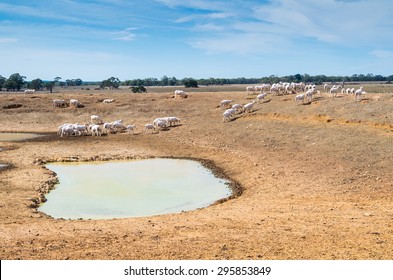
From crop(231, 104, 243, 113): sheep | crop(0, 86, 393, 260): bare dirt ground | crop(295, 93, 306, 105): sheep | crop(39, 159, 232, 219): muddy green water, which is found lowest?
crop(39, 159, 232, 219): muddy green water

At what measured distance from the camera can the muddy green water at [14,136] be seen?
3769 cm

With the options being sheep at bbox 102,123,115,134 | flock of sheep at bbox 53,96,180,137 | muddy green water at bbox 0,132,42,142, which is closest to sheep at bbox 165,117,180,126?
flock of sheep at bbox 53,96,180,137

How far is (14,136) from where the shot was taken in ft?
132

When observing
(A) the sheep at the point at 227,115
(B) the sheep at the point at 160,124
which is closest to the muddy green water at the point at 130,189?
(A) the sheep at the point at 227,115

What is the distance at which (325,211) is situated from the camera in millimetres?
13945

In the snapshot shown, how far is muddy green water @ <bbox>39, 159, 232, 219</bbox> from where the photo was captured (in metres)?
16.5

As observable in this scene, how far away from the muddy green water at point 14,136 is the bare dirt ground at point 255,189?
2.23 metres

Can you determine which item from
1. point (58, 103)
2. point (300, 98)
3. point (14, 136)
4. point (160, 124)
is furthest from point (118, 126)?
point (58, 103)

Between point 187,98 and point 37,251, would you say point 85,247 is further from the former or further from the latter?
point 187,98

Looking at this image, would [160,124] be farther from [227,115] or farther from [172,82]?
[172,82]

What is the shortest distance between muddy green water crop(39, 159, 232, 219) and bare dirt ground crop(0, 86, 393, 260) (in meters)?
1.04

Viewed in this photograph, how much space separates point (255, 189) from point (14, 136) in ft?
96.5

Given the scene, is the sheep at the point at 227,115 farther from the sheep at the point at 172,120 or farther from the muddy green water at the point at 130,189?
the muddy green water at the point at 130,189

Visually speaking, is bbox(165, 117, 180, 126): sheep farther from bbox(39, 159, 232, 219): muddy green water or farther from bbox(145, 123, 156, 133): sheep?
bbox(39, 159, 232, 219): muddy green water
